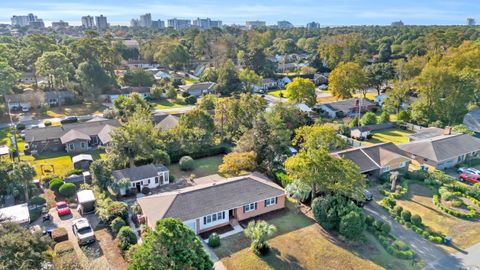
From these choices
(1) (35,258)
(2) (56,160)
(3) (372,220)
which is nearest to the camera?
(1) (35,258)

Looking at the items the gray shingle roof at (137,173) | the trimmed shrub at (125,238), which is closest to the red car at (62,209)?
Answer: the gray shingle roof at (137,173)

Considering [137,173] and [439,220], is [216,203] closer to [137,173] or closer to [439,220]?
[137,173]

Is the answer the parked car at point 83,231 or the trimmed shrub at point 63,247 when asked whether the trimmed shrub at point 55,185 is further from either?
the trimmed shrub at point 63,247

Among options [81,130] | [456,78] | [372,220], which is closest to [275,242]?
[372,220]

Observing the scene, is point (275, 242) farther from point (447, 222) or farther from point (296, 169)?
point (447, 222)

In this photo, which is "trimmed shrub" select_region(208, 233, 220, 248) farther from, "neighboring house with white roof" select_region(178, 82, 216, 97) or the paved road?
"neighboring house with white roof" select_region(178, 82, 216, 97)
